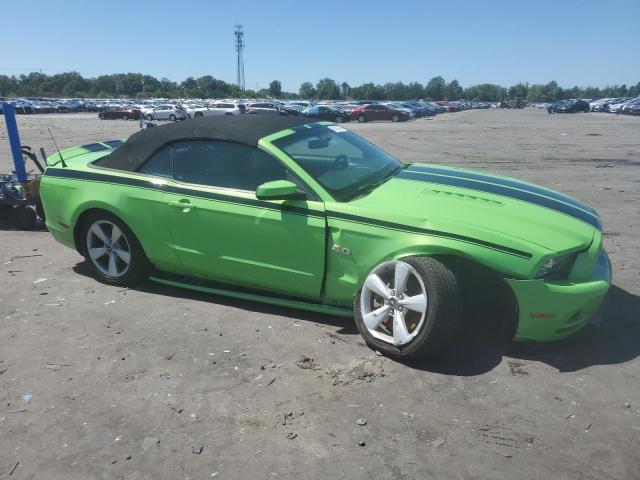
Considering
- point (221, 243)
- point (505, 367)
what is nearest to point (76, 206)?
point (221, 243)

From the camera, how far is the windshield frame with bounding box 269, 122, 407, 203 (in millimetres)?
3840

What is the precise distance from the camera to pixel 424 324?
10.8 feet

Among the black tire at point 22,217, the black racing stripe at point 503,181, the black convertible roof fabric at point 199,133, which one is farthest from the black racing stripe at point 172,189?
the black tire at point 22,217

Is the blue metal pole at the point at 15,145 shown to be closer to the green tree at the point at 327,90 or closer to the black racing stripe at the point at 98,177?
the black racing stripe at the point at 98,177

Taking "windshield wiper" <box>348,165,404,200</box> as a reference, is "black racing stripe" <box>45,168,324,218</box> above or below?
below

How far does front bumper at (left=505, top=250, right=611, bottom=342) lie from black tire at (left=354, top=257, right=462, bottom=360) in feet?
1.25

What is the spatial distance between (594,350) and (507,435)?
128 cm

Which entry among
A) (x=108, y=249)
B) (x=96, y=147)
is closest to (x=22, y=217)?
(x=96, y=147)

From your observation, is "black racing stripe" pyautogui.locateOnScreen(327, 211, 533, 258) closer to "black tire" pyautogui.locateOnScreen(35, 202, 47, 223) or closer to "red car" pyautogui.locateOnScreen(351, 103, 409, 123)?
"black tire" pyautogui.locateOnScreen(35, 202, 47, 223)

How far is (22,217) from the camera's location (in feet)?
22.4

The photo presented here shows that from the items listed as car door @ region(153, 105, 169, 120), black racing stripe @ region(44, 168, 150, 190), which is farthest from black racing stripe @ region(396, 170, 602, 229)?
car door @ region(153, 105, 169, 120)

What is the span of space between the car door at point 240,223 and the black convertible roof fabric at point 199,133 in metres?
0.08

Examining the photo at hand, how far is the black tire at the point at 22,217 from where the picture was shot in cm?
682

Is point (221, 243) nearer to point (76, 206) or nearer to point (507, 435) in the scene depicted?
point (76, 206)
